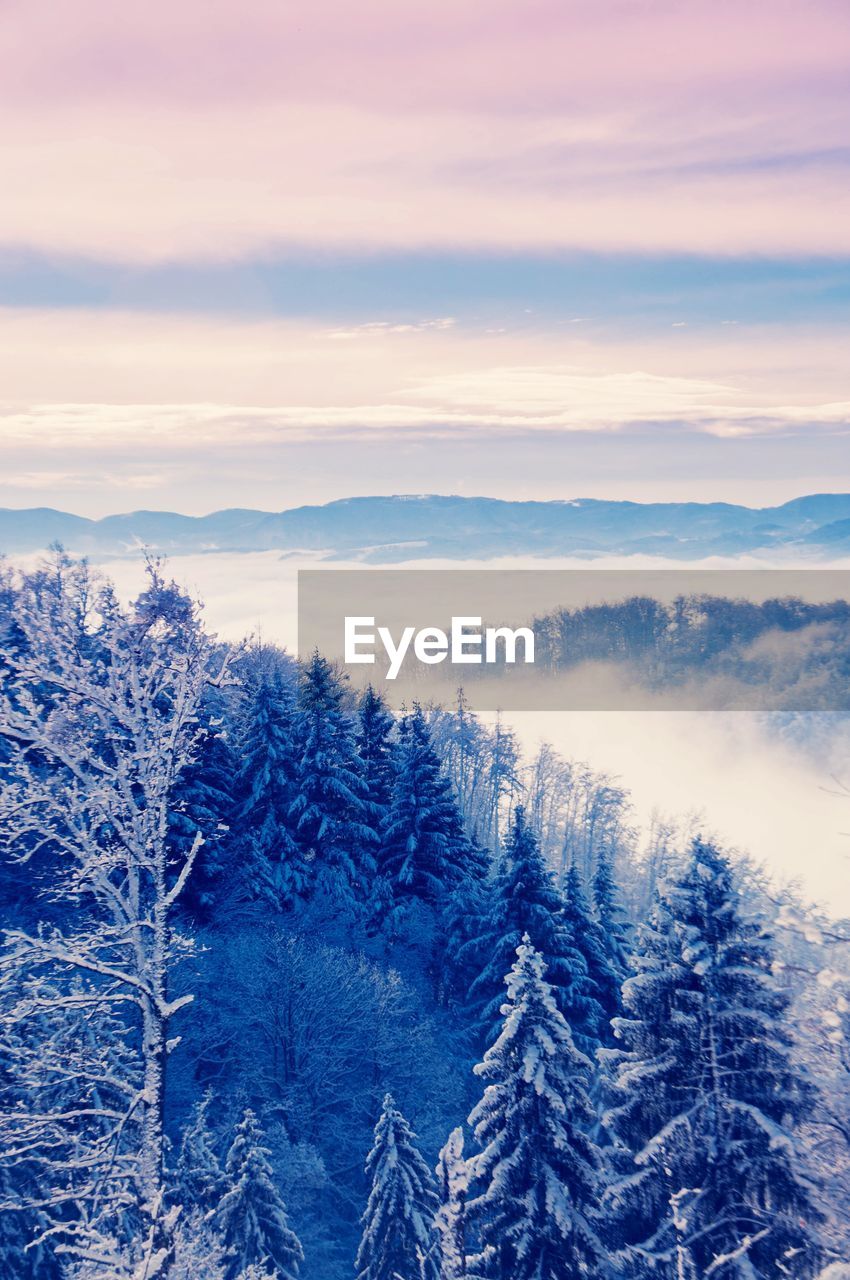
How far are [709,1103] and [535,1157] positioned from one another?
Answer: 339cm

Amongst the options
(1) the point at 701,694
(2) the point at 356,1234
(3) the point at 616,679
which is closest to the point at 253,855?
(2) the point at 356,1234

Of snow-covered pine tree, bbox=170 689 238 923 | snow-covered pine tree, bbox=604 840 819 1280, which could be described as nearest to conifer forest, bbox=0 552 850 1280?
snow-covered pine tree, bbox=604 840 819 1280

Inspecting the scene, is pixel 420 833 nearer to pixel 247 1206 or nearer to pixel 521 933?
pixel 521 933

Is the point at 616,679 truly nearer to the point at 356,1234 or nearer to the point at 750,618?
the point at 750,618

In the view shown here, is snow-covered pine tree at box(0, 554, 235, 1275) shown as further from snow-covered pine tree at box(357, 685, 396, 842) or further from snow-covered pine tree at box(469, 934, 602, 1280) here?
snow-covered pine tree at box(357, 685, 396, 842)

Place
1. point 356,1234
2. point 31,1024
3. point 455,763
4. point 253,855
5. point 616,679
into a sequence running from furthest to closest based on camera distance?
point 616,679
point 455,763
point 253,855
point 356,1234
point 31,1024

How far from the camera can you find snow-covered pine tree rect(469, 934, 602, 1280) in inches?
683

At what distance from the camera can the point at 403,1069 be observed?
28.7 meters

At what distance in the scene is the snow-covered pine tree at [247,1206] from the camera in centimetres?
2022

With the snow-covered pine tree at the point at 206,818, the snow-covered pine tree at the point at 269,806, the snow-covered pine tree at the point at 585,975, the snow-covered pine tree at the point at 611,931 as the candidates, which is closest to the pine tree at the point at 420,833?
the snow-covered pine tree at the point at 269,806

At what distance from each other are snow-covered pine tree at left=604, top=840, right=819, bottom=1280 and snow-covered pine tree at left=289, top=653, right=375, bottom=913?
1672 centimetres

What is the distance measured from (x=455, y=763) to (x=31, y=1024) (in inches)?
2468

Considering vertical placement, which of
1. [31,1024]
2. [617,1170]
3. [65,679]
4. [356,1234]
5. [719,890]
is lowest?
[356,1234]

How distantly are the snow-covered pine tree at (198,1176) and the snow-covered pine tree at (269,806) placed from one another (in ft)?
36.3
